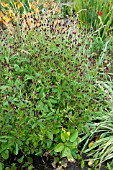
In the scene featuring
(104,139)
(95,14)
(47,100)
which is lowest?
(104,139)

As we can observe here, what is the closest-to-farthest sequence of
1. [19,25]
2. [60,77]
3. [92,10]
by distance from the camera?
[60,77] < [19,25] < [92,10]

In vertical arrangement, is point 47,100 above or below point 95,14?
below

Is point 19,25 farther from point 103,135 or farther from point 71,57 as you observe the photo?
point 103,135

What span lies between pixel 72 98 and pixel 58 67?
323 mm

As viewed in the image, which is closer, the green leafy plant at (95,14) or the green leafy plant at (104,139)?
the green leafy plant at (104,139)

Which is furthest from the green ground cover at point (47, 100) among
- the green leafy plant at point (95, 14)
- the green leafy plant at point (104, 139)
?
the green leafy plant at point (95, 14)

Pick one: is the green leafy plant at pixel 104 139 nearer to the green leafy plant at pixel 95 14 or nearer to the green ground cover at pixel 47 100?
the green ground cover at pixel 47 100

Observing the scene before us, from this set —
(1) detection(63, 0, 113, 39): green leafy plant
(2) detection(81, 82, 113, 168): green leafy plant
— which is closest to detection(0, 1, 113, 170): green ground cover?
(2) detection(81, 82, 113, 168): green leafy plant

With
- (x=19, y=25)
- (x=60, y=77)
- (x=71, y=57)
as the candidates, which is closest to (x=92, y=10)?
(x=19, y=25)

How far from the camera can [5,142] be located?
2.37 meters

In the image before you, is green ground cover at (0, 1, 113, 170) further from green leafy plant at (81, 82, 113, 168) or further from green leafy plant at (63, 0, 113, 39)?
green leafy plant at (63, 0, 113, 39)

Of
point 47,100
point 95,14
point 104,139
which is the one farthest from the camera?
point 95,14

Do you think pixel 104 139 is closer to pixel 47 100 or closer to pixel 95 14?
pixel 47 100

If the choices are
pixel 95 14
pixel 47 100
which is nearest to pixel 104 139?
pixel 47 100
